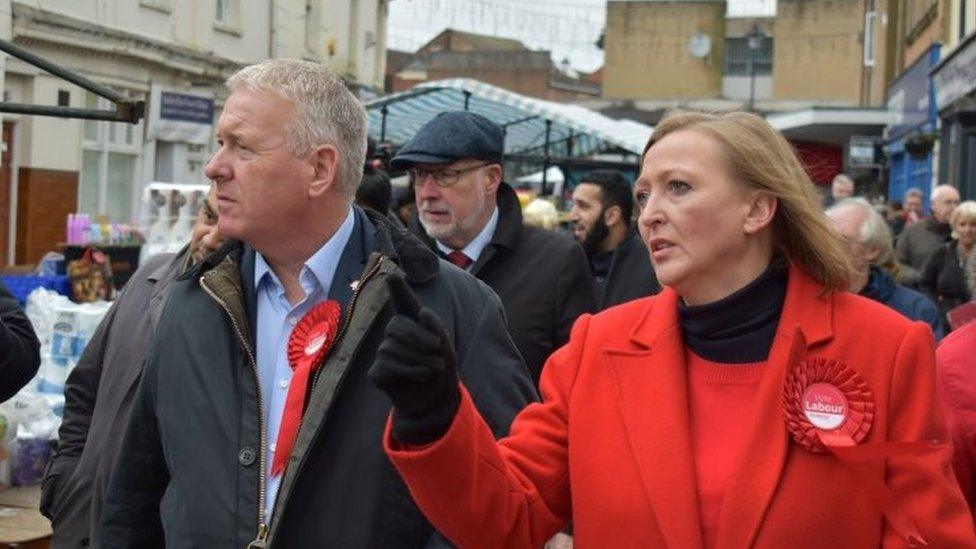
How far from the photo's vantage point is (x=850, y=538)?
112 inches

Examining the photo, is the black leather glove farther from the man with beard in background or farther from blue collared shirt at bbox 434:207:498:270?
the man with beard in background

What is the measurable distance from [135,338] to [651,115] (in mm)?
49700

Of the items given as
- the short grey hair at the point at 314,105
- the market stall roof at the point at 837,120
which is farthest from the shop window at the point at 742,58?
the short grey hair at the point at 314,105

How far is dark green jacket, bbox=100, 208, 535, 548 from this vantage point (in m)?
3.17

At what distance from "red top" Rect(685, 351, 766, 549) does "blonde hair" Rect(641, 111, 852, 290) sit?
270mm

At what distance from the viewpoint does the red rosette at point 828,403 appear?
9.48ft

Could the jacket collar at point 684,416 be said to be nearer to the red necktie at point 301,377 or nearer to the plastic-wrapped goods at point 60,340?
the red necktie at point 301,377

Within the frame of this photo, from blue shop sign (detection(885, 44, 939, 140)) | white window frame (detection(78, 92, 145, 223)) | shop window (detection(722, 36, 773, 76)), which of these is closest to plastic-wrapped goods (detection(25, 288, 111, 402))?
white window frame (detection(78, 92, 145, 223))

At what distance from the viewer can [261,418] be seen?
322cm

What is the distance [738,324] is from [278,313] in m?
1.03

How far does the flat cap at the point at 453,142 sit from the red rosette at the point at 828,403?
3.01m

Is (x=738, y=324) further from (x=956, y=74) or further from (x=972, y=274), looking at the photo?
(x=956, y=74)

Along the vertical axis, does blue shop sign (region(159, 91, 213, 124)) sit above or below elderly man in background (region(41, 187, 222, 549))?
above

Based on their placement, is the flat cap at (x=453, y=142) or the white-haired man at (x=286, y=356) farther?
the flat cap at (x=453, y=142)
